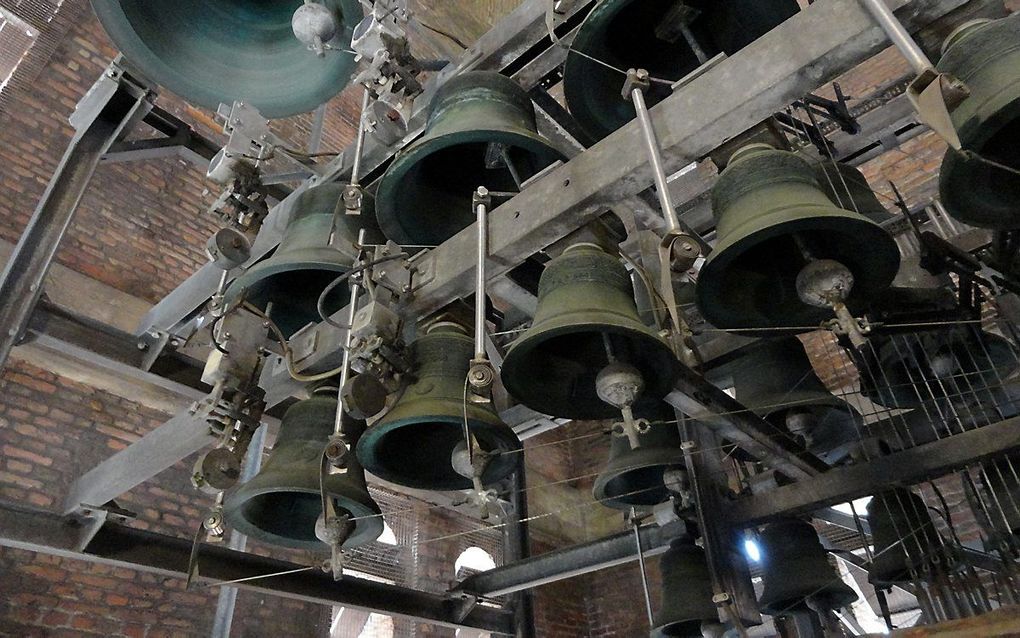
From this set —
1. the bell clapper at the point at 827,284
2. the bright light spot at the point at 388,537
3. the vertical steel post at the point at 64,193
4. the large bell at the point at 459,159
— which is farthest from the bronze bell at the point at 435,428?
the bright light spot at the point at 388,537

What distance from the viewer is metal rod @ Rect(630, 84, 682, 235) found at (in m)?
1.43

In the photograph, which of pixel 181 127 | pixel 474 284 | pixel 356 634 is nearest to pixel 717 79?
pixel 474 284

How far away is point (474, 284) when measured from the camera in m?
2.10

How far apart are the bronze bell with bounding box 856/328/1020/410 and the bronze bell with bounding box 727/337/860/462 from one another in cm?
18

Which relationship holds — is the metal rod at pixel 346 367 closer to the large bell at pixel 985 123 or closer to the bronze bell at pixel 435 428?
the bronze bell at pixel 435 428

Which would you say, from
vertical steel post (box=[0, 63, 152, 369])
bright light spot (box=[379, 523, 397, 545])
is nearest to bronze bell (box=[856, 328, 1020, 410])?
vertical steel post (box=[0, 63, 152, 369])

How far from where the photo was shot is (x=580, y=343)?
1930mm

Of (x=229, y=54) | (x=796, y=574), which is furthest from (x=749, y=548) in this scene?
(x=229, y=54)

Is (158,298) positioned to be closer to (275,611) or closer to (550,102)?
(275,611)

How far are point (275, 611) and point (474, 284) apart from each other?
4.22 m

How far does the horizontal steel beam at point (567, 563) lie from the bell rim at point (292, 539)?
3.57ft

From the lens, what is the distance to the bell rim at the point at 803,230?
153 centimetres

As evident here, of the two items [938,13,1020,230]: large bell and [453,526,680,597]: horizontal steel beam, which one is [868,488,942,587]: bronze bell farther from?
[938,13,1020,230]: large bell

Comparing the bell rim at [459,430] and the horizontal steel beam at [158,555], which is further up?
the horizontal steel beam at [158,555]
